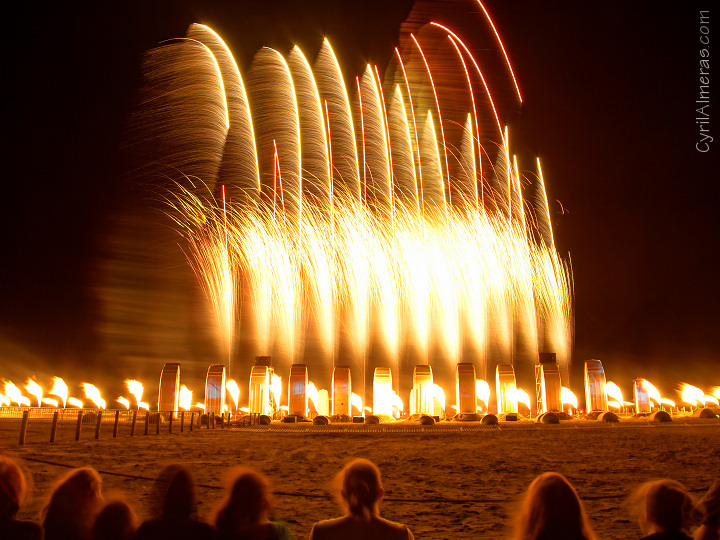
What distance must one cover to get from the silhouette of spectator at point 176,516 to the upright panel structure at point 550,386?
153 ft

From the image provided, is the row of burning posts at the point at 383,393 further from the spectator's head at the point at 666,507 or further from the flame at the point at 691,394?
the spectator's head at the point at 666,507

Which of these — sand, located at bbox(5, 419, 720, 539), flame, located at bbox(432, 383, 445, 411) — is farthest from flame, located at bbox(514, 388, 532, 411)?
sand, located at bbox(5, 419, 720, 539)

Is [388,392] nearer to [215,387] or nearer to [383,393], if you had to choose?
[383,393]

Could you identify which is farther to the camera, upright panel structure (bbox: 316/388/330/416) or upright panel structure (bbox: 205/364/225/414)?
upright panel structure (bbox: 316/388/330/416)

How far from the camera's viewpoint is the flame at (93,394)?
66.1 meters

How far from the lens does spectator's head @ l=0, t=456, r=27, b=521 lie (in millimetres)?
3768

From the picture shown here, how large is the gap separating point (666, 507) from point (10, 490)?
3823mm

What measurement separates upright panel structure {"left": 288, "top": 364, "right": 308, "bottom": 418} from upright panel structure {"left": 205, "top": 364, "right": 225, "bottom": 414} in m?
4.87

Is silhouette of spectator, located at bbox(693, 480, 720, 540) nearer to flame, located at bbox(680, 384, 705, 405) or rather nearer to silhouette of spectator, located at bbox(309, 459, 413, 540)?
silhouette of spectator, located at bbox(309, 459, 413, 540)

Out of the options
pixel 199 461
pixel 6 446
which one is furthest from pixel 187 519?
pixel 6 446

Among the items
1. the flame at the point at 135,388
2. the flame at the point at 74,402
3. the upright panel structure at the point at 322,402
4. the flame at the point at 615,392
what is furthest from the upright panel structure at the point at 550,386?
the flame at the point at 74,402

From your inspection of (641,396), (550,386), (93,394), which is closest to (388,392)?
(550,386)

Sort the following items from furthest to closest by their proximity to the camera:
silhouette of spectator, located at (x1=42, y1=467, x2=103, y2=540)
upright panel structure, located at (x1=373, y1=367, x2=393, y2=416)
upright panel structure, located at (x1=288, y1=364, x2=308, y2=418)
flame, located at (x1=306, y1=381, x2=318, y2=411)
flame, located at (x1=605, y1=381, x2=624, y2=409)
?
flame, located at (x1=605, y1=381, x2=624, y2=409) → flame, located at (x1=306, y1=381, x2=318, y2=411) → upright panel structure, located at (x1=373, y1=367, x2=393, y2=416) → upright panel structure, located at (x1=288, y1=364, x2=308, y2=418) → silhouette of spectator, located at (x1=42, y1=467, x2=103, y2=540)

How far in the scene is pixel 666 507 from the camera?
3.65 m
